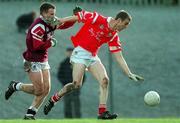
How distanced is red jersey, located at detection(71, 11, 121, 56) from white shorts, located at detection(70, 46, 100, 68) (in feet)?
0.26

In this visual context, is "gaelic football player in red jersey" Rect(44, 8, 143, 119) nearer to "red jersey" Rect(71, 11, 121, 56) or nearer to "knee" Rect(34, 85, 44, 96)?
"red jersey" Rect(71, 11, 121, 56)

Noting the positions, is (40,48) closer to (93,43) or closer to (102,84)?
(93,43)

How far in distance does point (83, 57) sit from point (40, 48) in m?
0.82

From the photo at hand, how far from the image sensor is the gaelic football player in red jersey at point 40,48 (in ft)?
57.7

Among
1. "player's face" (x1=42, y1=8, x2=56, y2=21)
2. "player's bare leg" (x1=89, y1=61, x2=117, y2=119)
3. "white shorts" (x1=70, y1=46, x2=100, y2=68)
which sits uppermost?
"player's face" (x1=42, y1=8, x2=56, y2=21)

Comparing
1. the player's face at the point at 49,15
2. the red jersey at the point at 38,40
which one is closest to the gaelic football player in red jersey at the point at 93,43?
the player's face at the point at 49,15

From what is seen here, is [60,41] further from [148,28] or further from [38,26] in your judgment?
[38,26]

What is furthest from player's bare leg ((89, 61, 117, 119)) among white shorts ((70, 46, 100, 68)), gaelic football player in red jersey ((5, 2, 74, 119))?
gaelic football player in red jersey ((5, 2, 74, 119))

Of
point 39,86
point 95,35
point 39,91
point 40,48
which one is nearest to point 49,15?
point 40,48

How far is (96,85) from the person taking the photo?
87.6 feet

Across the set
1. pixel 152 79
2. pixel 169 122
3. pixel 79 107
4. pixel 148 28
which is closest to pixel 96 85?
pixel 152 79

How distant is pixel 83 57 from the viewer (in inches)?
698

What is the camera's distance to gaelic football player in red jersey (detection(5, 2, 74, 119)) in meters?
17.6

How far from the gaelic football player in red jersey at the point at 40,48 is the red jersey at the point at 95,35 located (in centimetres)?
47
